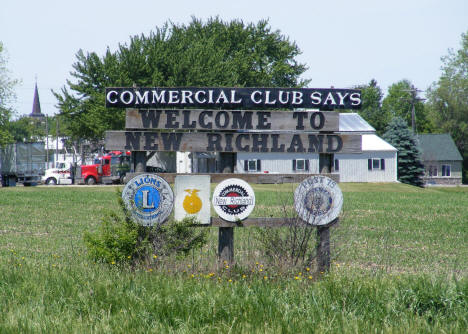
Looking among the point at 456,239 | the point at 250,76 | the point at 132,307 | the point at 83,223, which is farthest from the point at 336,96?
the point at 250,76

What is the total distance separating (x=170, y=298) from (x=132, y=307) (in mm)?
455

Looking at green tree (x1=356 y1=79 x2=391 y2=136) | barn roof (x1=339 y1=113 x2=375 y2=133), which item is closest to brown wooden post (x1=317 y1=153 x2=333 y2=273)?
barn roof (x1=339 y1=113 x2=375 y2=133)

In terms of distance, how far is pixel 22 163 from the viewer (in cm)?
4903

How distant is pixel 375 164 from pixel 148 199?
5247 cm

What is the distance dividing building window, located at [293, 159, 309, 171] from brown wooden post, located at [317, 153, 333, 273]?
49.2 m

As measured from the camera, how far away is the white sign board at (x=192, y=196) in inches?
385

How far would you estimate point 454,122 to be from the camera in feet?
269

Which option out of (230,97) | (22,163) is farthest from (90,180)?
(230,97)

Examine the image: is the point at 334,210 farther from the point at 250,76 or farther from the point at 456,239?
the point at 250,76

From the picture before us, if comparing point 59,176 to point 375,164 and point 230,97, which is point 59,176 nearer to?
point 375,164

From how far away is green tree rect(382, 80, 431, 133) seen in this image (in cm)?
11525

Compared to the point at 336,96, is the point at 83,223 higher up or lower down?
lower down

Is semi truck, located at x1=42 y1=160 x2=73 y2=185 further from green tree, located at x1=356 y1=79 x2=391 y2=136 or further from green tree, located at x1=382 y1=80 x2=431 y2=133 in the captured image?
green tree, located at x1=382 y1=80 x2=431 y2=133

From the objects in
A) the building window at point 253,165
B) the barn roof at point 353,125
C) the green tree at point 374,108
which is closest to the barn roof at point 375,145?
the barn roof at point 353,125
